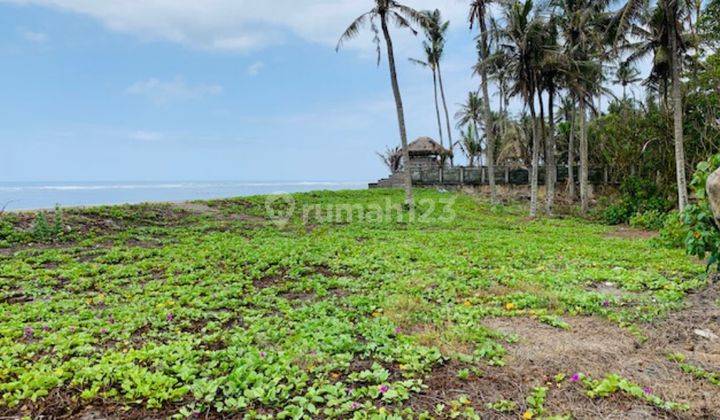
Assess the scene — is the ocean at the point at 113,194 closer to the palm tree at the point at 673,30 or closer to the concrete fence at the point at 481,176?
the concrete fence at the point at 481,176

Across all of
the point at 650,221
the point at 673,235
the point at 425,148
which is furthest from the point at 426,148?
the point at 673,235

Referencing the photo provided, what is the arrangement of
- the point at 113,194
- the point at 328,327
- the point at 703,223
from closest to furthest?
the point at 328,327
the point at 703,223
the point at 113,194

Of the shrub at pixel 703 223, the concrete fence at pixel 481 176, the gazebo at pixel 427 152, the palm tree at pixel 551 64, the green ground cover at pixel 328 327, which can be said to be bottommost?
the green ground cover at pixel 328 327

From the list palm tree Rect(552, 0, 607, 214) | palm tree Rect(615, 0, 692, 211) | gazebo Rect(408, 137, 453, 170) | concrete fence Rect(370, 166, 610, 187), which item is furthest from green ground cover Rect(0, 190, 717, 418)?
gazebo Rect(408, 137, 453, 170)

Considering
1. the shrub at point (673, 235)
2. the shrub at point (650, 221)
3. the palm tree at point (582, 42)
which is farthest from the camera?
the palm tree at point (582, 42)

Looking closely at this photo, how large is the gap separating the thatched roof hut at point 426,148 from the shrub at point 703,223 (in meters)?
23.5

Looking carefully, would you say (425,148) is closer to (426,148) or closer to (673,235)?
(426,148)

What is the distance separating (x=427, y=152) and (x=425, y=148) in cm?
38

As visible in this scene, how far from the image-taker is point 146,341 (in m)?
3.62

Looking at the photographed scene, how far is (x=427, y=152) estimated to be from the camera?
94.2 ft

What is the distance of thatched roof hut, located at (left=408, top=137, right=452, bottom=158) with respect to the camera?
28.5m

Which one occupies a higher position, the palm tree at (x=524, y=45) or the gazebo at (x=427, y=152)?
the palm tree at (x=524, y=45)

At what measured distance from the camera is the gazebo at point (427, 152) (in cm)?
2847

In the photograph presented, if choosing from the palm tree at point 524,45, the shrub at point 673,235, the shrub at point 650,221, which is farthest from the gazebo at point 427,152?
the shrub at point 673,235
